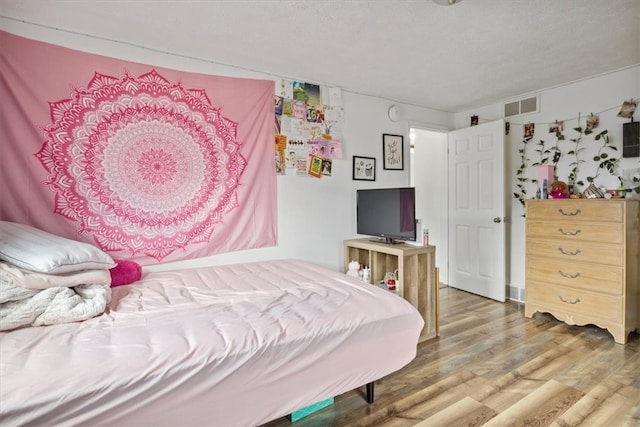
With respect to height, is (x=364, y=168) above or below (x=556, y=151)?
below

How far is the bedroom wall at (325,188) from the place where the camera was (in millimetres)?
2629

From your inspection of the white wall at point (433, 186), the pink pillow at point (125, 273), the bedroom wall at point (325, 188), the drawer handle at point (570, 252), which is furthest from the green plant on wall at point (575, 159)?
the pink pillow at point (125, 273)

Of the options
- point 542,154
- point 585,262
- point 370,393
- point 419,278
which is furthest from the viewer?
point 542,154

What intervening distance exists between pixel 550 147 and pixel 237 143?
3.05m

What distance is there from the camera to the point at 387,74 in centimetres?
290

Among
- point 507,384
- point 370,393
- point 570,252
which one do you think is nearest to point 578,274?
point 570,252

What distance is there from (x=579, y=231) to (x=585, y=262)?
25 centimetres

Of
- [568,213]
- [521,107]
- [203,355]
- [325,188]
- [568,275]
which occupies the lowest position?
[568,275]

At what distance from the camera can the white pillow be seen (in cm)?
145

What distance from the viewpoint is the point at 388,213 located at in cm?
283

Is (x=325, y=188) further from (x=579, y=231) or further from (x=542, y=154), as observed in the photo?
(x=542, y=154)

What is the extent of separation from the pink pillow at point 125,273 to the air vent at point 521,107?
3.87 metres

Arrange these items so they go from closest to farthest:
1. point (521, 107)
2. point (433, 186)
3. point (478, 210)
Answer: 1. point (521, 107)
2. point (478, 210)
3. point (433, 186)

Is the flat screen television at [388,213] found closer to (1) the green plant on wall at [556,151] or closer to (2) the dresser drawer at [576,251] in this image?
(2) the dresser drawer at [576,251]
